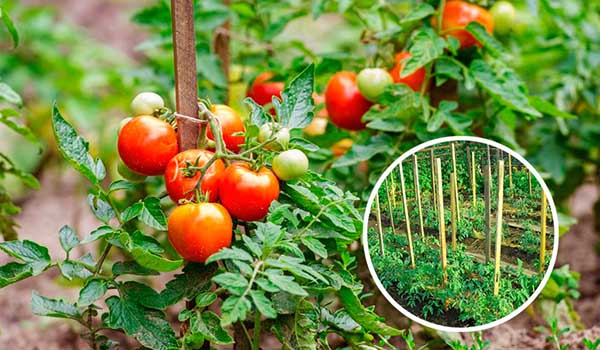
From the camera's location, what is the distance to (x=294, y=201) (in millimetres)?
1153

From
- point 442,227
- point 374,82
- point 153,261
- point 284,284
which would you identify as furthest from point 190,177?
point 374,82

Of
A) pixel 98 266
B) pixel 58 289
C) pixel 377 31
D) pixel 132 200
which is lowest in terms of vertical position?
pixel 58 289

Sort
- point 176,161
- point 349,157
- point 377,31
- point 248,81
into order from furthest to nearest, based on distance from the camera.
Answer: point 248,81 < point 377,31 < point 349,157 < point 176,161

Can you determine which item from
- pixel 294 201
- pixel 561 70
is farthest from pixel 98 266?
pixel 561 70

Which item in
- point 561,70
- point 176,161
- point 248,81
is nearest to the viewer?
point 176,161

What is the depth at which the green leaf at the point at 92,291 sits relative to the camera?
1074 mm

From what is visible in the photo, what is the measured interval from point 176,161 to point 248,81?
26.1 inches

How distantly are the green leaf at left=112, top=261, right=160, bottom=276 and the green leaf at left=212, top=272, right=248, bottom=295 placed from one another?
24cm

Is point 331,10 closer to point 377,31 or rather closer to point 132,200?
point 377,31

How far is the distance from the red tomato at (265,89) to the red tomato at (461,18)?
36cm

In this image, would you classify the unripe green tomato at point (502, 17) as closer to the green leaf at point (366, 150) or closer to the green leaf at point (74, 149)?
the green leaf at point (366, 150)

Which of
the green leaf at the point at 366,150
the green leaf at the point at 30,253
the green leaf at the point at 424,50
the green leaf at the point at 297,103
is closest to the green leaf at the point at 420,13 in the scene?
the green leaf at the point at 424,50

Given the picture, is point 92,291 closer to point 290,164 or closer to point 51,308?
point 51,308

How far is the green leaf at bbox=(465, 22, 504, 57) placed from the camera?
57.2 inches
